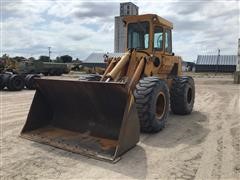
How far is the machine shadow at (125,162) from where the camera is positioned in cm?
391

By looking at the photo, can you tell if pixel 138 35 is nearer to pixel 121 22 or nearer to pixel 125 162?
pixel 121 22

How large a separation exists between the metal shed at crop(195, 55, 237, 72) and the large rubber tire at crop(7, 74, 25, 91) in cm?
4012

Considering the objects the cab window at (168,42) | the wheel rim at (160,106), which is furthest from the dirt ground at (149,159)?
the cab window at (168,42)

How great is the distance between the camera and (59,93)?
567 cm

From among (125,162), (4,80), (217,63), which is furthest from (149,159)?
(217,63)

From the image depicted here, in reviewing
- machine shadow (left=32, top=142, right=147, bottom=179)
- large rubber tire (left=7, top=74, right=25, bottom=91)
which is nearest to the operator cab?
machine shadow (left=32, top=142, right=147, bottom=179)

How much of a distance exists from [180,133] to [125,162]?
2.07 meters

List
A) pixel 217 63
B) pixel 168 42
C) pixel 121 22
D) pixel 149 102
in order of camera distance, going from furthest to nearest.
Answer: pixel 217 63
pixel 121 22
pixel 168 42
pixel 149 102

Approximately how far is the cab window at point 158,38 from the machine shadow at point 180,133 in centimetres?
180

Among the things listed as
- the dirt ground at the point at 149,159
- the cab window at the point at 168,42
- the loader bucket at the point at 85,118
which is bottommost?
the dirt ground at the point at 149,159

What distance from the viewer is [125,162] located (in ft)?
14.0

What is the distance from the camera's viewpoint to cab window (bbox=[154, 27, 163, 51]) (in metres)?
7.18

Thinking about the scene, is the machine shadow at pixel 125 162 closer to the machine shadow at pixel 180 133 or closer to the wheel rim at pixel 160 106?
the machine shadow at pixel 180 133

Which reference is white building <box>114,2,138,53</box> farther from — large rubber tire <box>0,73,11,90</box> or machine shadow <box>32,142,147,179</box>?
large rubber tire <box>0,73,11,90</box>
